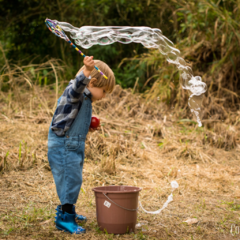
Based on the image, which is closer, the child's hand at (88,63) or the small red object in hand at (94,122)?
the child's hand at (88,63)

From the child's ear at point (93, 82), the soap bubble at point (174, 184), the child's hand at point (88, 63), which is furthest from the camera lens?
the soap bubble at point (174, 184)

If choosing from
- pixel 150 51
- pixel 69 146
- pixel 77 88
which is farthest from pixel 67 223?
pixel 150 51

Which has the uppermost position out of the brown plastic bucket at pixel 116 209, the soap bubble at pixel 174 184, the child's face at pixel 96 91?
the child's face at pixel 96 91

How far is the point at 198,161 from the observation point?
3.98 m

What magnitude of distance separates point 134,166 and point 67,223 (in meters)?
1.74

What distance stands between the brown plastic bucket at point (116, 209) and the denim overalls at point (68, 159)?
7.4 inches

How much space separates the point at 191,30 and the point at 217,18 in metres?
0.49

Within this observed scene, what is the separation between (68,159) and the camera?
6.83ft

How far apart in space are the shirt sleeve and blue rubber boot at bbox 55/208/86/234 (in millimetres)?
780

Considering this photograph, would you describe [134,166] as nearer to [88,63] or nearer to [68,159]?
[68,159]

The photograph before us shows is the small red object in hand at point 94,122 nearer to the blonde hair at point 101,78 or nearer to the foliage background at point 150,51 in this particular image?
the blonde hair at point 101,78

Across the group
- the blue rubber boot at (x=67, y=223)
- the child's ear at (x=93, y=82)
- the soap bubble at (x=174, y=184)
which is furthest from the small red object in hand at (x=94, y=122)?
the soap bubble at (x=174, y=184)

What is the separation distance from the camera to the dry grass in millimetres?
2199

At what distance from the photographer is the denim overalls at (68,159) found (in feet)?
6.80
